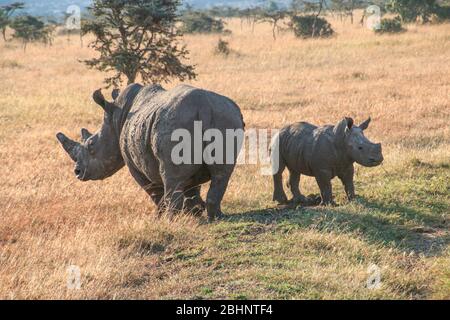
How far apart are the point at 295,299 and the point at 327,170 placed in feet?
9.93

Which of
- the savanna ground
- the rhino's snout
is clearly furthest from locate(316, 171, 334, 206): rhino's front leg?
the rhino's snout

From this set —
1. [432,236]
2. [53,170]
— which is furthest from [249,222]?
[53,170]

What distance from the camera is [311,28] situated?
113 ft

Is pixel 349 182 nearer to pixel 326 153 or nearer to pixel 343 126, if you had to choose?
pixel 326 153

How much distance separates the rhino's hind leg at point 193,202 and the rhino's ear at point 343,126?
5.65ft

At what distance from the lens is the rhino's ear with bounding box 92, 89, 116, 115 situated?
7980mm

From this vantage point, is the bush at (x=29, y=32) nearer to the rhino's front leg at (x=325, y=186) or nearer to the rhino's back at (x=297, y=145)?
the rhino's back at (x=297, y=145)

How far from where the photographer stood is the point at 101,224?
7418 mm

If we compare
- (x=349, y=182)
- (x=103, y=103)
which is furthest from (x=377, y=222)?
(x=103, y=103)

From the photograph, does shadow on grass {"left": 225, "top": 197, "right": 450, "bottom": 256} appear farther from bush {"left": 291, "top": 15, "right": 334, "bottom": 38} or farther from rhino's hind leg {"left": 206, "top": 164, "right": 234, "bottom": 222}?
bush {"left": 291, "top": 15, "right": 334, "bottom": 38}

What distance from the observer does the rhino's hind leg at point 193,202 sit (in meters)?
7.68

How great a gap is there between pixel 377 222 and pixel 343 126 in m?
1.20

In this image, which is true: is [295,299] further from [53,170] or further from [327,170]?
[53,170]

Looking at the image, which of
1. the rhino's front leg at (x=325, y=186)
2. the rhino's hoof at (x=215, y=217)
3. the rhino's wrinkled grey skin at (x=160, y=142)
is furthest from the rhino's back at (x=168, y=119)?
the rhino's front leg at (x=325, y=186)
